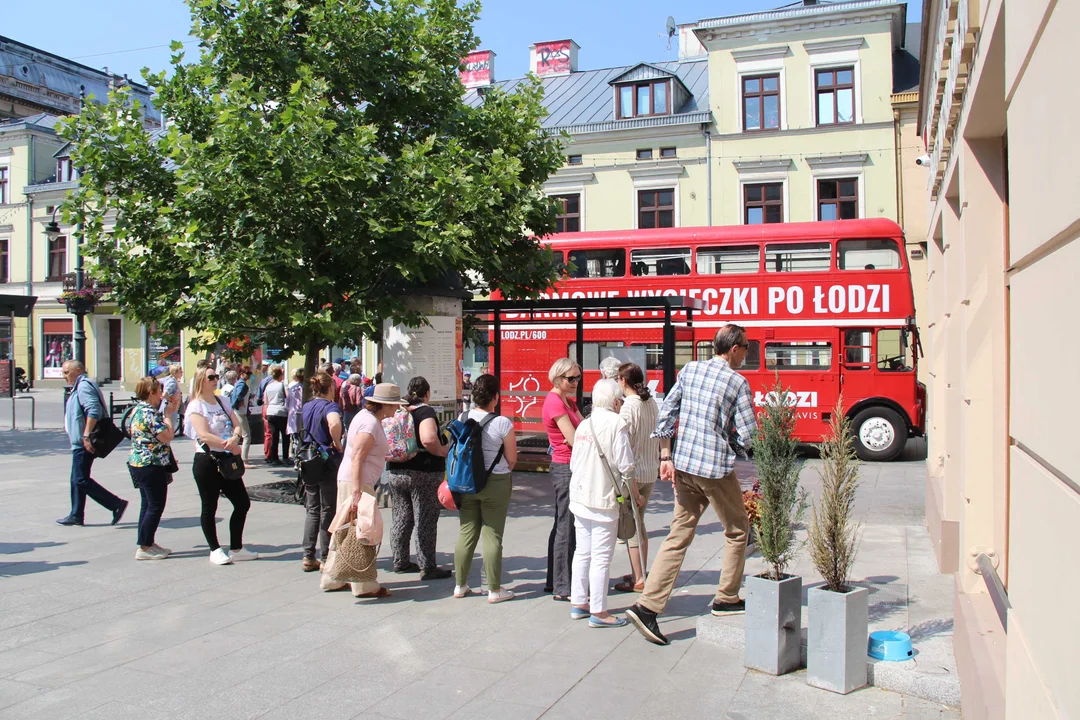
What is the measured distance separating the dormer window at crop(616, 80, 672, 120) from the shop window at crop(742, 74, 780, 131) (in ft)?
9.05

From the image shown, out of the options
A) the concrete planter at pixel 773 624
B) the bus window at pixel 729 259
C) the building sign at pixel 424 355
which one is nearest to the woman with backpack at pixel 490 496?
the concrete planter at pixel 773 624

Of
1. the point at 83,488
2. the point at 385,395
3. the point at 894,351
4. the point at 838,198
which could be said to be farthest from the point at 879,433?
the point at 838,198

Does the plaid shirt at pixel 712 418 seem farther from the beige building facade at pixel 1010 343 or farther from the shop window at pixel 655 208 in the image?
the shop window at pixel 655 208

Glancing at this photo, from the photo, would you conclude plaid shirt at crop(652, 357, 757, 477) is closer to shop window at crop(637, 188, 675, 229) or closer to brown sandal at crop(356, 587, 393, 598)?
brown sandal at crop(356, 587, 393, 598)

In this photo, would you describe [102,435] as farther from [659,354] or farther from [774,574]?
[659,354]

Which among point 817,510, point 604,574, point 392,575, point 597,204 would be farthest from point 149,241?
point 597,204

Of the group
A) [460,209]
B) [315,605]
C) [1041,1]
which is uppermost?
[460,209]

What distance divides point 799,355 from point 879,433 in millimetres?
1949

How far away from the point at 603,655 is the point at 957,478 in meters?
3.01

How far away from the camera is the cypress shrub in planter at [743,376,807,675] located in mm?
5000

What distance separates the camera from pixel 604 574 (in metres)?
5.90

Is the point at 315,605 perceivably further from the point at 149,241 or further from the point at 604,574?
the point at 149,241

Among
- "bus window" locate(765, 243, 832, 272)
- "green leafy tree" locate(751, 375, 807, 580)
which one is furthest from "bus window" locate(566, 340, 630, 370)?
"green leafy tree" locate(751, 375, 807, 580)

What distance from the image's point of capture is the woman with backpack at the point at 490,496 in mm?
6488
